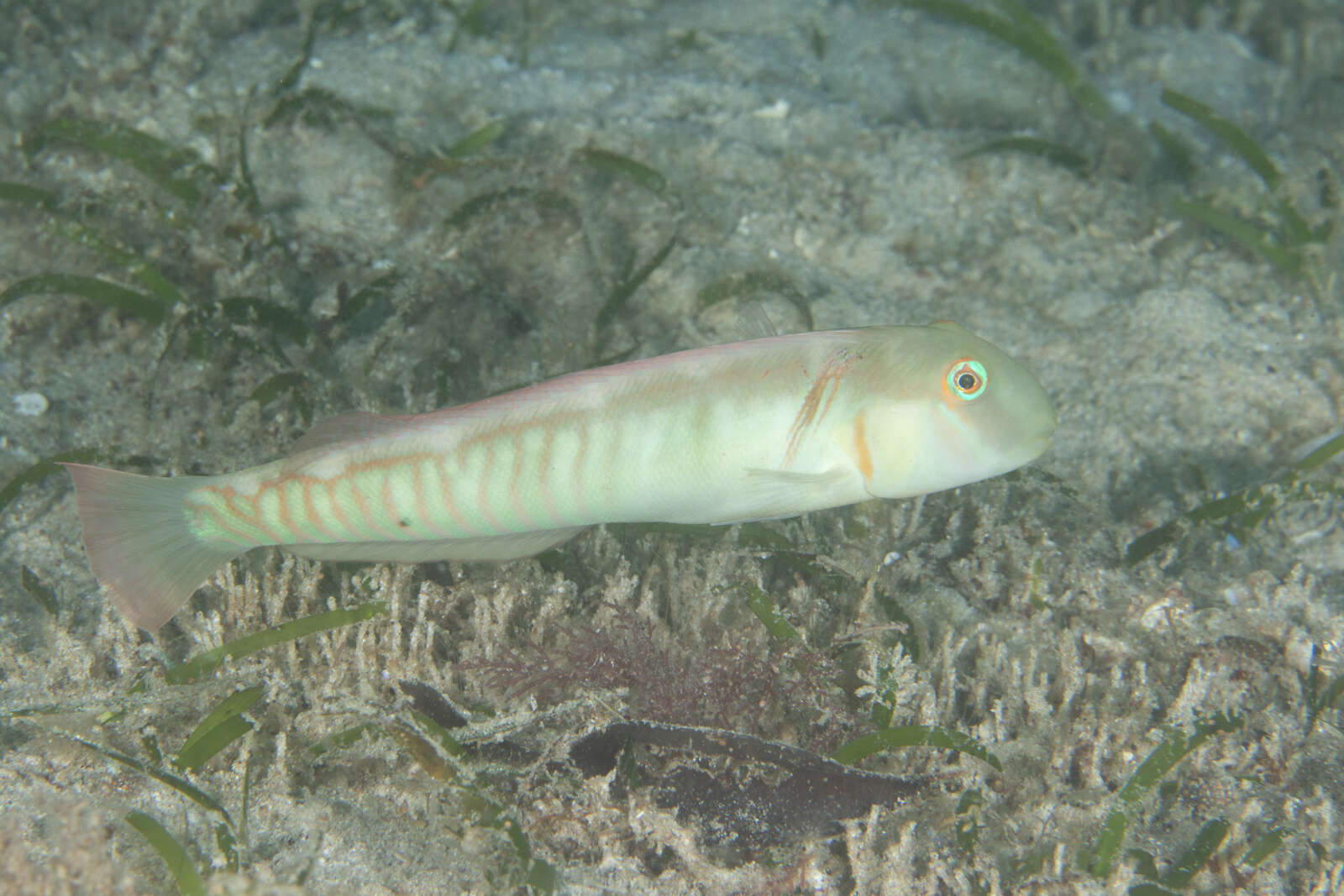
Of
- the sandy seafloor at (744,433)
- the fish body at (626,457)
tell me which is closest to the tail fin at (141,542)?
the fish body at (626,457)

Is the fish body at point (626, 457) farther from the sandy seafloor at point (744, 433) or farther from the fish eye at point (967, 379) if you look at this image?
the sandy seafloor at point (744, 433)

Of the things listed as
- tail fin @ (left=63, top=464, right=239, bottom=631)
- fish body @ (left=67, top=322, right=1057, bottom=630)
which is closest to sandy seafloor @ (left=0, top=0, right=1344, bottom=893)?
tail fin @ (left=63, top=464, right=239, bottom=631)

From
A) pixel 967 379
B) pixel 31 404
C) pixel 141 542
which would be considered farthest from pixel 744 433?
pixel 31 404

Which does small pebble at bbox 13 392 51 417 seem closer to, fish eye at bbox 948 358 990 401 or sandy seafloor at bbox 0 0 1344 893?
sandy seafloor at bbox 0 0 1344 893

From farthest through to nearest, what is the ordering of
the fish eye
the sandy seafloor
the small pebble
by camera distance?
the small pebble → the fish eye → the sandy seafloor

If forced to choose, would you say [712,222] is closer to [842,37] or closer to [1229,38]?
[842,37]

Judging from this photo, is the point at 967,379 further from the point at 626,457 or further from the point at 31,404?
the point at 31,404

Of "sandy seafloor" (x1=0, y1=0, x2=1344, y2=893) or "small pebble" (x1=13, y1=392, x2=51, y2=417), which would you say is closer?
"sandy seafloor" (x1=0, y1=0, x2=1344, y2=893)
